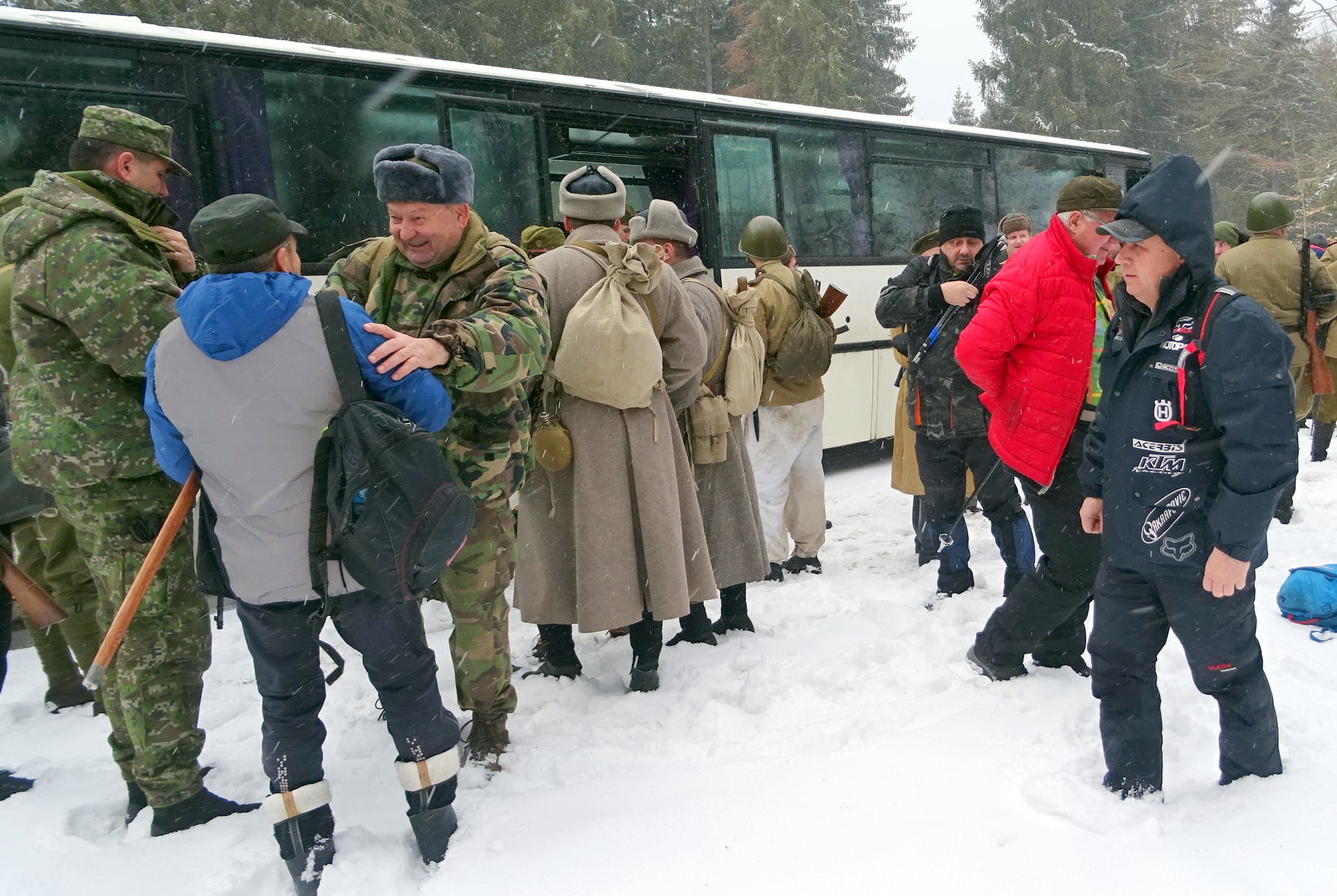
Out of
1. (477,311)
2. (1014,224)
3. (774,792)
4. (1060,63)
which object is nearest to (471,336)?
(477,311)

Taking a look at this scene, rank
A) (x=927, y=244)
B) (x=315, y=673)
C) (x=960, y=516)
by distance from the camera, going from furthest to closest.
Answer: (x=927, y=244) < (x=960, y=516) < (x=315, y=673)

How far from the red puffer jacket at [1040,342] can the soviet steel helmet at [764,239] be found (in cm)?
189

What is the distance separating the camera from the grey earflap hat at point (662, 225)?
4047mm

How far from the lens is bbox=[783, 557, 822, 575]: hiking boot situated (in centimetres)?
544

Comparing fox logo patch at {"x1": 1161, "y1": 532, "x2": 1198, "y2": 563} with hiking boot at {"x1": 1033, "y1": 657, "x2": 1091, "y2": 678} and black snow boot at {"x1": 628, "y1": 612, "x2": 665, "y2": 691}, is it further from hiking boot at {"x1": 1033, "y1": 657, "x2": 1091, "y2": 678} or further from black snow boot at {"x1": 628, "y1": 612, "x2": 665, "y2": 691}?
black snow boot at {"x1": 628, "y1": 612, "x2": 665, "y2": 691}

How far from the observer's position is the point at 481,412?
9.80 feet

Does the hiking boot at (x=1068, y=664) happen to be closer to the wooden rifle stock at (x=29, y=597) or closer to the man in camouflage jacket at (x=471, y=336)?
the man in camouflage jacket at (x=471, y=336)

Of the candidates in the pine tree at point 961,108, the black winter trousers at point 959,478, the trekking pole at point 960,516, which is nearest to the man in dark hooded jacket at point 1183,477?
the trekking pole at point 960,516

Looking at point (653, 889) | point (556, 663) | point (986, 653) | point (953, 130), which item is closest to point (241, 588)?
point (653, 889)

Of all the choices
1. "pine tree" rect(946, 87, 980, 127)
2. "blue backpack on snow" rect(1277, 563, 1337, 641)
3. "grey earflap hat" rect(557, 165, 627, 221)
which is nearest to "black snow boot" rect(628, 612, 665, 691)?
"grey earflap hat" rect(557, 165, 627, 221)

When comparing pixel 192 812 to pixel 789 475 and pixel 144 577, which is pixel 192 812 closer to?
pixel 144 577

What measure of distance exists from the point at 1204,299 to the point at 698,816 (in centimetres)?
207

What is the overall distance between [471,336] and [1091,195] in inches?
92.9

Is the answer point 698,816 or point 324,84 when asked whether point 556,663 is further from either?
point 324,84
